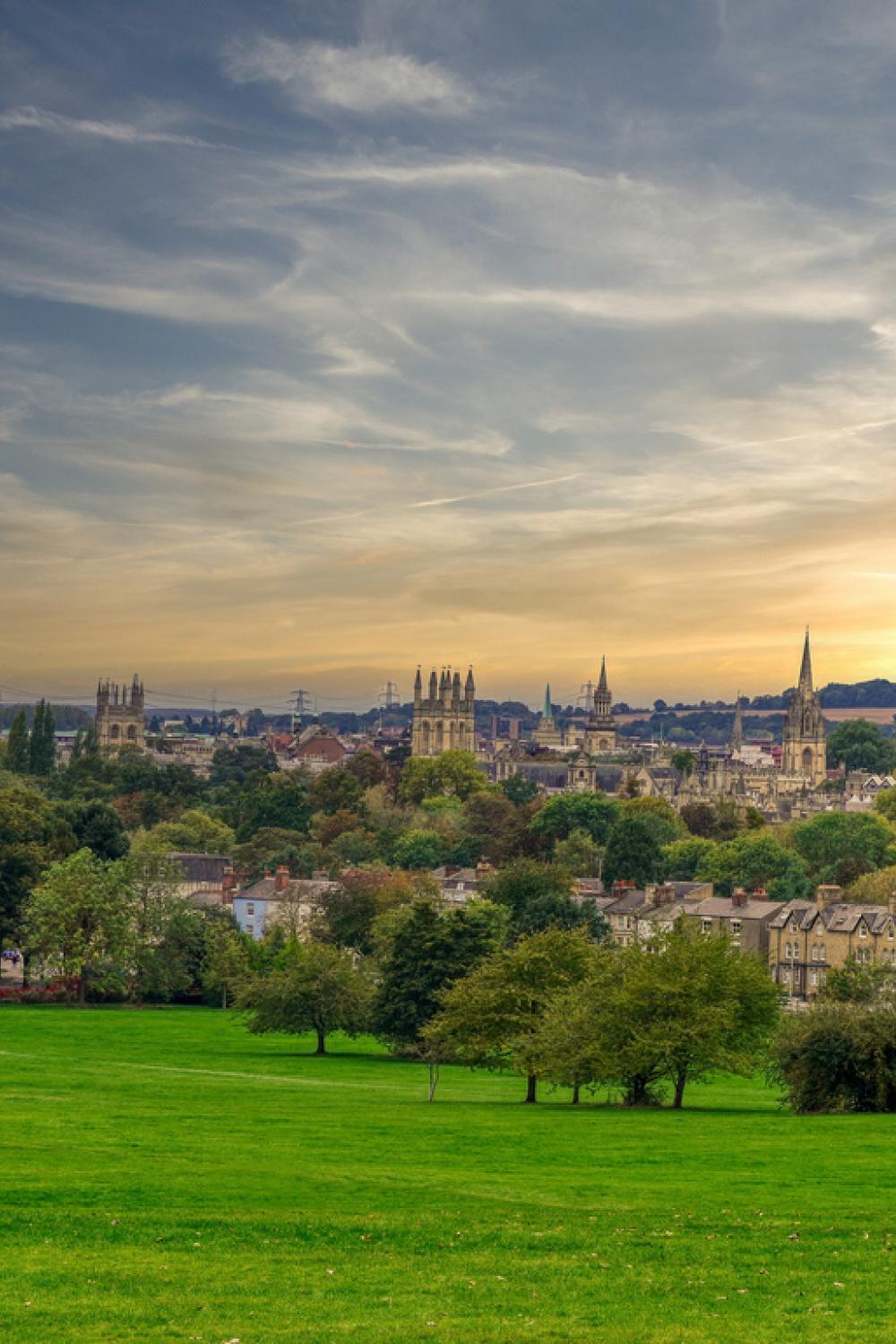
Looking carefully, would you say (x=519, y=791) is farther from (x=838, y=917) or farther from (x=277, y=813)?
(x=838, y=917)

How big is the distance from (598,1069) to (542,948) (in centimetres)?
809

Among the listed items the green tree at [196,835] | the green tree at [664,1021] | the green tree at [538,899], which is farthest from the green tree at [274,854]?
the green tree at [664,1021]

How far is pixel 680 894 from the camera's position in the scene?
10731 centimetres

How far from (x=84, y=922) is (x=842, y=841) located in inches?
3108

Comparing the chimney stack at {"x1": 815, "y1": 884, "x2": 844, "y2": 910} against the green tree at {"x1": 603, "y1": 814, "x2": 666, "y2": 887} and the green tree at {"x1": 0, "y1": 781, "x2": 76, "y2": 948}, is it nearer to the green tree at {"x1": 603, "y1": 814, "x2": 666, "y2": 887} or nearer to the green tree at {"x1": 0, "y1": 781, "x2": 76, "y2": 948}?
the green tree at {"x1": 603, "y1": 814, "x2": 666, "y2": 887}

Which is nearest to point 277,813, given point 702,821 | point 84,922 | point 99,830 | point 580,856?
point 580,856

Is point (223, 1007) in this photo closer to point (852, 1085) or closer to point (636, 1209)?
point (852, 1085)

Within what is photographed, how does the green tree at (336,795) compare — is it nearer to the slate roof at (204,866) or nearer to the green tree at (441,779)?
the green tree at (441,779)

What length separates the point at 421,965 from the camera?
194ft

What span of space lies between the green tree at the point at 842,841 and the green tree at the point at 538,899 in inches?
1449

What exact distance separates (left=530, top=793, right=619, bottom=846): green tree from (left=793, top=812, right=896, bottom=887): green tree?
16.6 meters

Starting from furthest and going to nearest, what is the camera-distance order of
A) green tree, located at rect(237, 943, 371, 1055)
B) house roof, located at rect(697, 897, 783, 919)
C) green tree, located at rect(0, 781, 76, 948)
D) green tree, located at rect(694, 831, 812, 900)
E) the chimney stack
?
green tree, located at rect(694, 831, 812, 900) < the chimney stack < house roof, located at rect(697, 897, 783, 919) < green tree, located at rect(0, 781, 76, 948) < green tree, located at rect(237, 943, 371, 1055)

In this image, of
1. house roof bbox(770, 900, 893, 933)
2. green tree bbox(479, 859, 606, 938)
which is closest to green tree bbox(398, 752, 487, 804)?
green tree bbox(479, 859, 606, 938)

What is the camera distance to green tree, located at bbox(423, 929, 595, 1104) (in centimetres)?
4900
